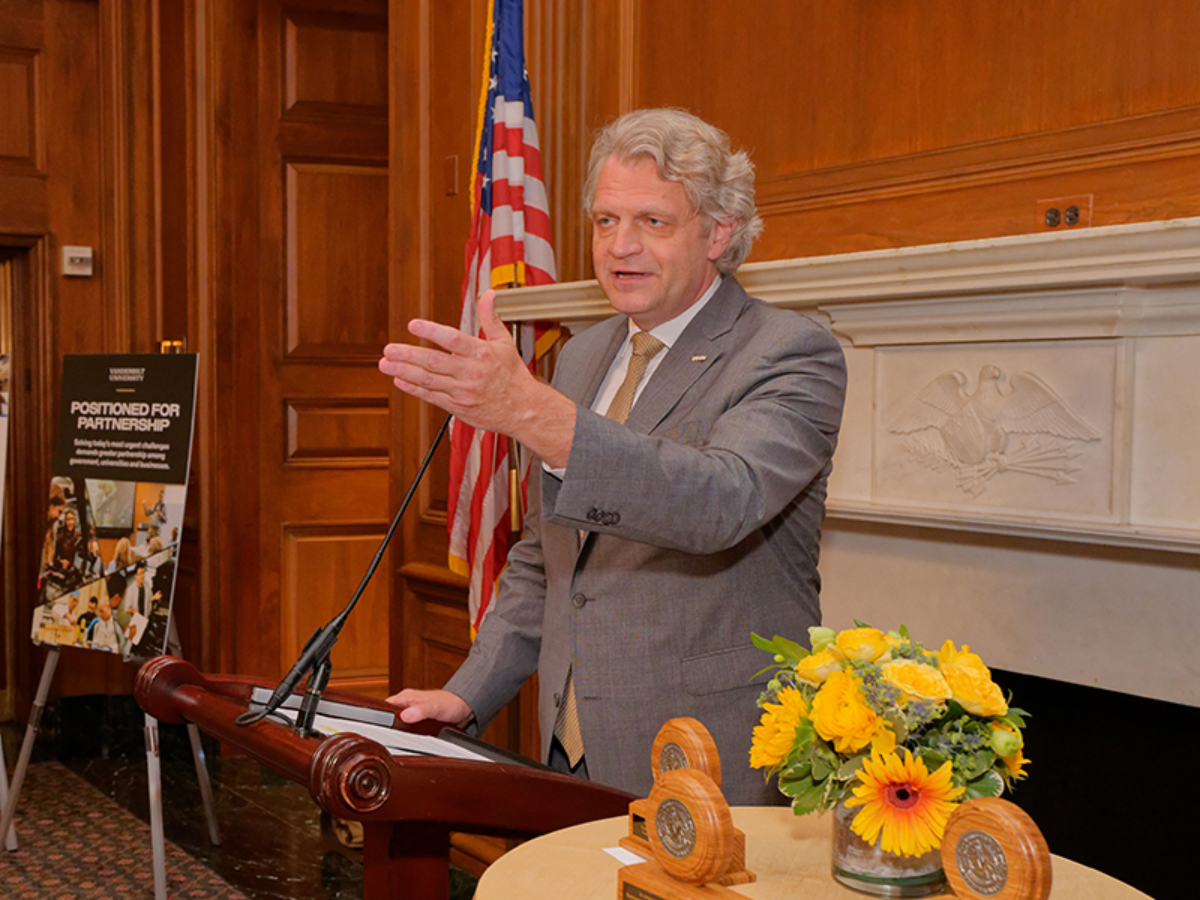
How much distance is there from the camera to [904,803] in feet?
3.79

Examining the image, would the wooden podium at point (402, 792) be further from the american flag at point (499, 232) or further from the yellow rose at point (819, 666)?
the american flag at point (499, 232)

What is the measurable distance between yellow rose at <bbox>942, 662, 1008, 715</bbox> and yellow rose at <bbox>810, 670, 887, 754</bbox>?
81 mm

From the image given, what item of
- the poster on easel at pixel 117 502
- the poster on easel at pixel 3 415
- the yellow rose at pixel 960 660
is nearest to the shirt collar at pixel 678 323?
the yellow rose at pixel 960 660

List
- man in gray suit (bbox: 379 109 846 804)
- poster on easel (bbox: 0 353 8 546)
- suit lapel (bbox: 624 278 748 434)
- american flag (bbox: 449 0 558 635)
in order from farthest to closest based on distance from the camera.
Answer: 1. poster on easel (bbox: 0 353 8 546)
2. american flag (bbox: 449 0 558 635)
3. suit lapel (bbox: 624 278 748 434)
4. man in gray suit (bbox: 379 109 846 804)

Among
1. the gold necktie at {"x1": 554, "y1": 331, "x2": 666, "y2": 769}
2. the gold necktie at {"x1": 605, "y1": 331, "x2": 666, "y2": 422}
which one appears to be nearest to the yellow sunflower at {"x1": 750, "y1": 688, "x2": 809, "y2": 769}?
the gold necktie at {"x1": 554, "y1": 331, "x2": 666, "y2": 769}

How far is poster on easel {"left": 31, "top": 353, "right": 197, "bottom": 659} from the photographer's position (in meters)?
4.32

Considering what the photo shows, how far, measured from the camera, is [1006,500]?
2.25m

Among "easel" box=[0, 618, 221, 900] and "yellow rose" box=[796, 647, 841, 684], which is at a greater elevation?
"yellow rose" box=[796, 647, 841, 684]

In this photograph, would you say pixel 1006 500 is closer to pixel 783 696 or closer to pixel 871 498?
pixel 871 498

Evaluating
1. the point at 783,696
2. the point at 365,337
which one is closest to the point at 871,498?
the point at 783,696

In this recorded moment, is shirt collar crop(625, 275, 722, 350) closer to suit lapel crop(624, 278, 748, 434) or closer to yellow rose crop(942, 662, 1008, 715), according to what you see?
suit lapel crop(624, 278, 748, 434)

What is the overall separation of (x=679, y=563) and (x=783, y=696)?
0.60 meters

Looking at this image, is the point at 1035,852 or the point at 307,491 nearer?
the point at 1035,852

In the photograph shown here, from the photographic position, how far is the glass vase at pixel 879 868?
47.3 inches
